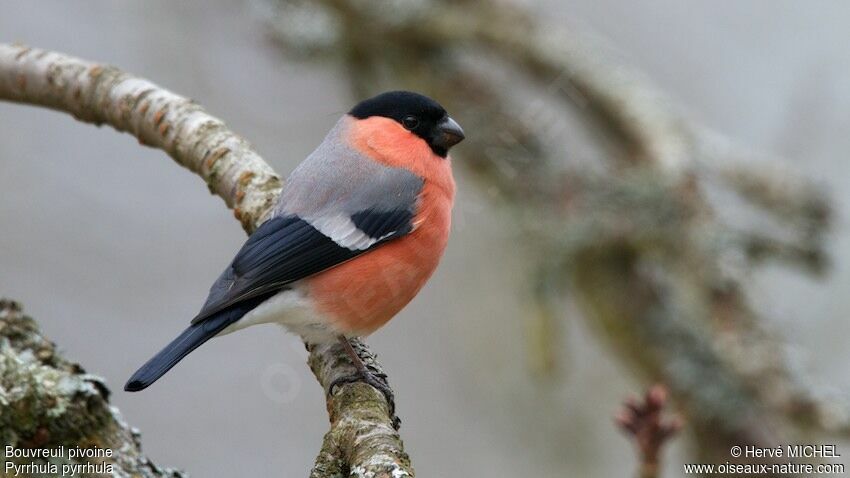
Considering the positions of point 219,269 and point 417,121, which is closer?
point 417,121

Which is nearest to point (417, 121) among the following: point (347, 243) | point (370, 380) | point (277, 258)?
point (347, 243)

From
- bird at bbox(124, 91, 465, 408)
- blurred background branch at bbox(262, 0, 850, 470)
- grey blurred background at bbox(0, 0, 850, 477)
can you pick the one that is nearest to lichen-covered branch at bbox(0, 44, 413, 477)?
bird at bbox(124, 91, 465, 408)

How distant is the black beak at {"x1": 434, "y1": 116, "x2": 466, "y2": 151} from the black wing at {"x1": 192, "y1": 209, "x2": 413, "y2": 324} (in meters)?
0.54

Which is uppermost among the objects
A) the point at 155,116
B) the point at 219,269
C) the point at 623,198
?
the point at 219,269

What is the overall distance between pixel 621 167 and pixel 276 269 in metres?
2.26

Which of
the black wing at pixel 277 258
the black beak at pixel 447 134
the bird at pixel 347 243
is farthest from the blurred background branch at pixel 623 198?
the black wing at pixel 277 258

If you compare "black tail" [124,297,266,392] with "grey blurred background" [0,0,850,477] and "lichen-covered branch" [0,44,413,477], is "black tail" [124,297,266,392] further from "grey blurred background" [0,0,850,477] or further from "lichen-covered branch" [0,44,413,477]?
"grey blurred background" [0,0,850,477]

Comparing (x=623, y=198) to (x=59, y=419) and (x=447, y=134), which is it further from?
(x=59, y=419)

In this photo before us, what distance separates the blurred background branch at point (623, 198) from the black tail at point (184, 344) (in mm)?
1934

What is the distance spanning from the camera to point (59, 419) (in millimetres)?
2006

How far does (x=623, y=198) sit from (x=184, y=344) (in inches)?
93.8

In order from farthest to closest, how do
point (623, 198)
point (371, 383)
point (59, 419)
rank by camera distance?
point (623, 198), point (371, 383), point (59, 419)

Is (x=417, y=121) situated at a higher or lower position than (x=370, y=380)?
higher

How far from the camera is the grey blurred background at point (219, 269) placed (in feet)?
18.9
